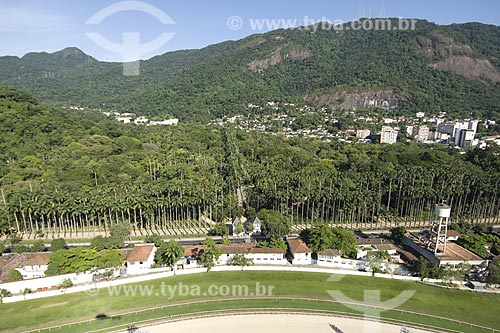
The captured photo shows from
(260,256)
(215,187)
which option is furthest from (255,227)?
(215,187)

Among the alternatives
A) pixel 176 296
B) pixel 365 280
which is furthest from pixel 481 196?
pixel 176 296

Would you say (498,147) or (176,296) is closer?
(176,296)

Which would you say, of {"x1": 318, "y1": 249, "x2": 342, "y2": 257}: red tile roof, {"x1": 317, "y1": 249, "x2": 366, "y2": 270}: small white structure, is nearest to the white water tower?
{"x1": 317, "y1": 249, "x2": 366, "y2": 270}: small white structure

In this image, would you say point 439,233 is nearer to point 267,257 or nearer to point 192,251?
point 267,257

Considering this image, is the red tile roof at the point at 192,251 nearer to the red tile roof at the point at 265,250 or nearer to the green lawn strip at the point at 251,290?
the green lawn strip at the point at 251,290

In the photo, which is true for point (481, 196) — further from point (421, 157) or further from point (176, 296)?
point (176, 296)
